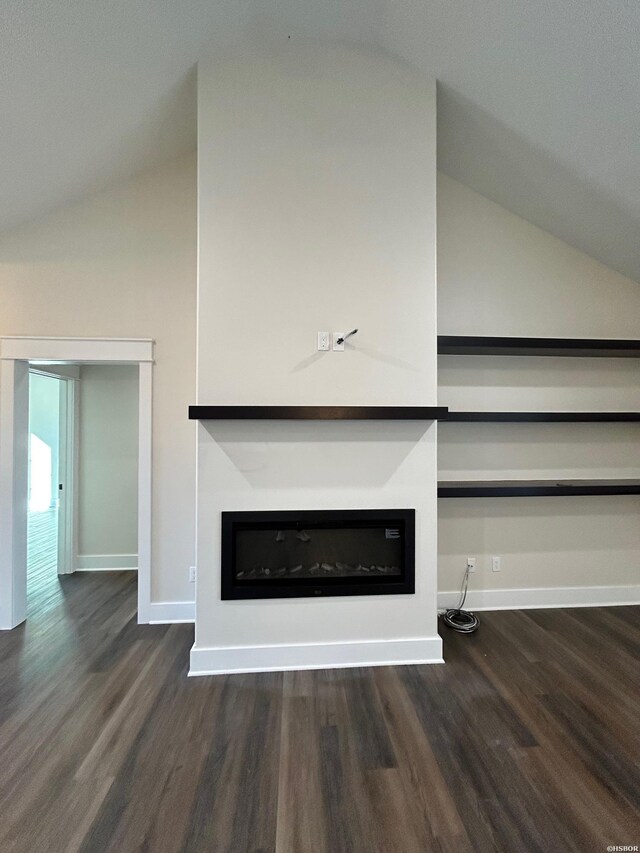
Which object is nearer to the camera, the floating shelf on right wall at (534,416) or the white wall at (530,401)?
the floating shelf on right wall at (534,416)

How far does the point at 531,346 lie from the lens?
257 centimetres

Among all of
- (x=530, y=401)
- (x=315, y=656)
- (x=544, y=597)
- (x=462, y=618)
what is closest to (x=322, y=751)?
(x=315, y=656)

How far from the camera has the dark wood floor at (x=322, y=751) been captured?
1.24 meters

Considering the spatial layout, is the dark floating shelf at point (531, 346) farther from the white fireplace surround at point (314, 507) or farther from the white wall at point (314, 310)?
the white fireplace surround at point (314, 507)

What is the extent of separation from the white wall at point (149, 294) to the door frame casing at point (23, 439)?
0.20 ft

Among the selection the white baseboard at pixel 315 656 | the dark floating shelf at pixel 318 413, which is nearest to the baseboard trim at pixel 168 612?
the white baseboard at pixel 315 656

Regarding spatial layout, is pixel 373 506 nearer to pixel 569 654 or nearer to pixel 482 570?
pixel 482 570

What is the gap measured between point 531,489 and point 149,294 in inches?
121

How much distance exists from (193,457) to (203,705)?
1.47m

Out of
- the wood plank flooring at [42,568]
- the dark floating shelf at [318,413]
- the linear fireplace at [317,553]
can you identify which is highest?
the dark floating shelf at [318,413]

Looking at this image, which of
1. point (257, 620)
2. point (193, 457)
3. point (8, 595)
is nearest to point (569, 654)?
point (257, 620)

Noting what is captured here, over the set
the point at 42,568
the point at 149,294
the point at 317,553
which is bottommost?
the point at 42,568

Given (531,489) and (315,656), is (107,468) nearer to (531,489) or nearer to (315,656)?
(315,656)

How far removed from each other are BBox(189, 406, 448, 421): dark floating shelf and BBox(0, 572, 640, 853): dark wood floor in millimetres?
1441
